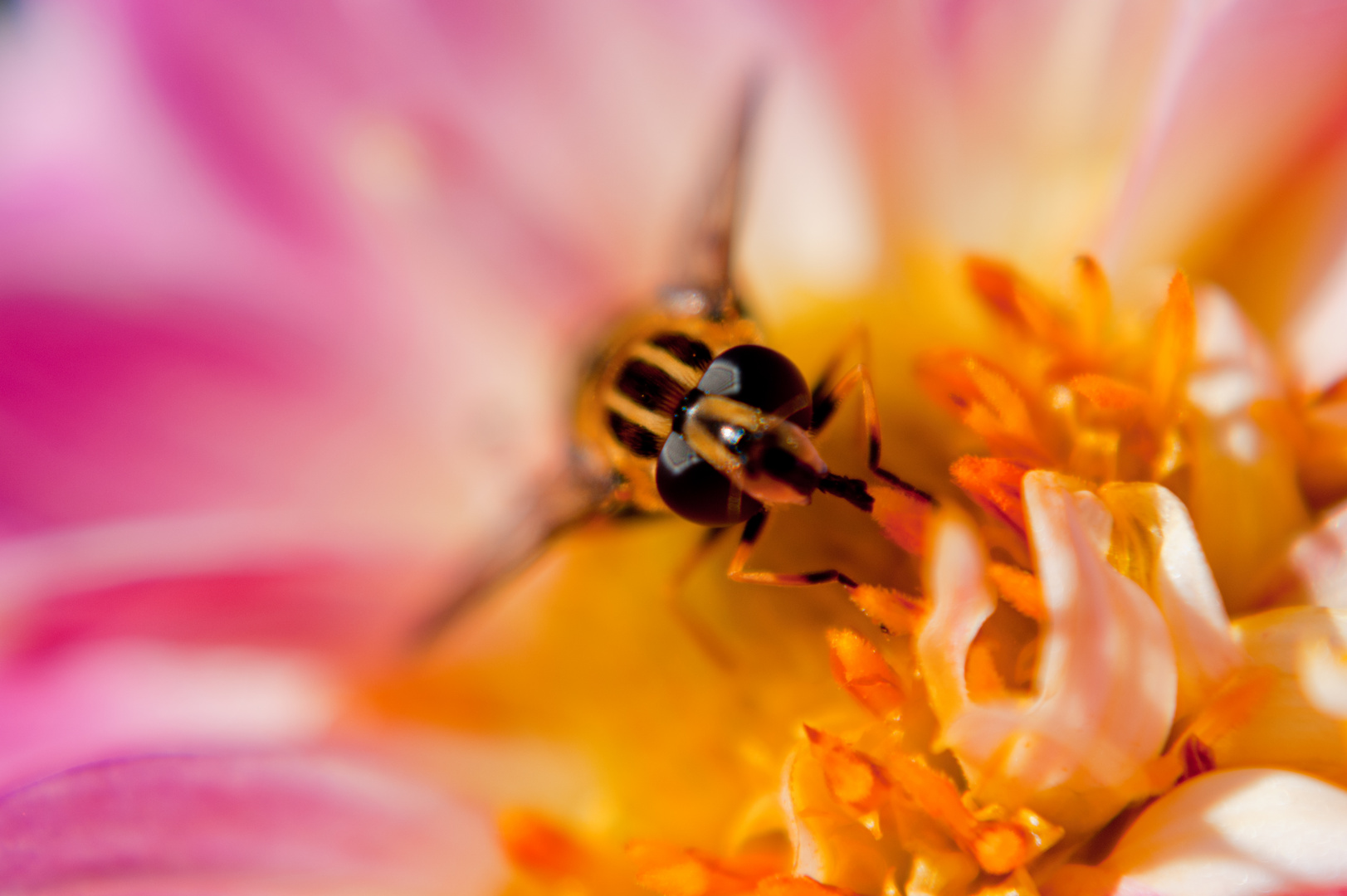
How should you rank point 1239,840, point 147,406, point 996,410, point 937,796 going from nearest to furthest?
point 1239,840 < point 937,796 < point 996,410 < point 147,406

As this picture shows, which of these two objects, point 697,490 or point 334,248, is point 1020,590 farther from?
point 334,248

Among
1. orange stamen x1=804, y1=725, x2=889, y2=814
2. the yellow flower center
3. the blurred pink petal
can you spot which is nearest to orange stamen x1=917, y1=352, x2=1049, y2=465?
the yellow flower center

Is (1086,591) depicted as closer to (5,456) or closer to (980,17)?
(980,17)

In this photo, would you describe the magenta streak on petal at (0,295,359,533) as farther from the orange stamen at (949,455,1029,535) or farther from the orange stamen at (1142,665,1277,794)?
the orange stamen at (1142,665,1277,794)

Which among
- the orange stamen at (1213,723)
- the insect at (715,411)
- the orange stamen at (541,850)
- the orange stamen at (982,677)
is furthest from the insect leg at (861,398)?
the orange stamen at (541,850)

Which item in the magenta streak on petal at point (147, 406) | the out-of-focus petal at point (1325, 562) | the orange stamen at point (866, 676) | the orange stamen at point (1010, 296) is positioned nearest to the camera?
the out-of-focus petal at point (1325, 562)

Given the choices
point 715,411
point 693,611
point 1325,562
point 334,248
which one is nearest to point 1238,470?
point 1325,562

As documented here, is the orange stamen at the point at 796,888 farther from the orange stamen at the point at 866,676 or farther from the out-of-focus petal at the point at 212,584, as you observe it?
the out-of-focus petal at the point at 212,584
